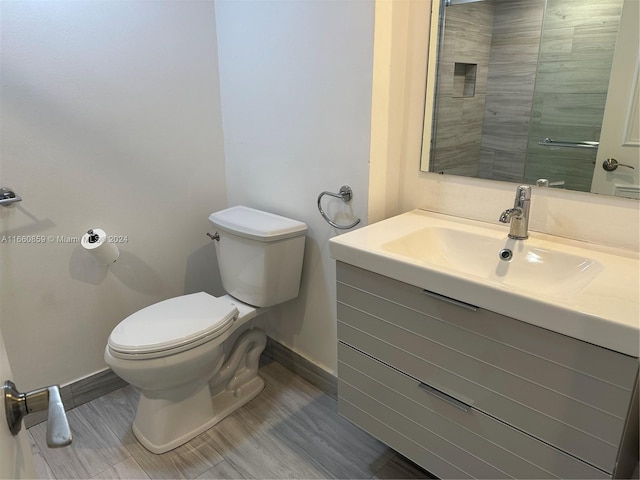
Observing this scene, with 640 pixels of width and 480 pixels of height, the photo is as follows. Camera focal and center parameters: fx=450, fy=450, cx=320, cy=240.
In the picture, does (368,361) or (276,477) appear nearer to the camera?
(368,361)

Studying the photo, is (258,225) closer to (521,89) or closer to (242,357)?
(242,357)

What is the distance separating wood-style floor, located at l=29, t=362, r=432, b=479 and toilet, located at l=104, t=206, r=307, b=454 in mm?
67

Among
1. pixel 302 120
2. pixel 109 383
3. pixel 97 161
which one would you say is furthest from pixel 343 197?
pixel 109 383

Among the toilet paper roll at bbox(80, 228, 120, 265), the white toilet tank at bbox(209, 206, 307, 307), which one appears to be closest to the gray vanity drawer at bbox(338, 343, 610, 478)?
the white toilet tank at bbox(209, 206, 307, 307)

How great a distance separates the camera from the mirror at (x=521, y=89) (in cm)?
119

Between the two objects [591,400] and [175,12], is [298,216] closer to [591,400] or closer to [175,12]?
[175,12]

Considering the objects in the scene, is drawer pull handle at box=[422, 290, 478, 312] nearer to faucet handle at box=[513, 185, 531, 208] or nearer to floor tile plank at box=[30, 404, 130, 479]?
faucet handle at box=[513, 185, 531, 208]

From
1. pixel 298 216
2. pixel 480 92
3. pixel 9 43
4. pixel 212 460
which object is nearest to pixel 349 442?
pixel 212 460

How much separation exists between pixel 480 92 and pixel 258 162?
3.15ft

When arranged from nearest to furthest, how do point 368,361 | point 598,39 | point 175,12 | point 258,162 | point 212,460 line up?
1. point 598,39
2. point 368,361
3. point 212,460
4. point 175,12
5. point 258,162

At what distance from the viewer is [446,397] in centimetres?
118

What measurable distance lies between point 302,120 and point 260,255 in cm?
54

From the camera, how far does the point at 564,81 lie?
124cm

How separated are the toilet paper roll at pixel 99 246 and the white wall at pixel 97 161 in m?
0.09
